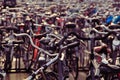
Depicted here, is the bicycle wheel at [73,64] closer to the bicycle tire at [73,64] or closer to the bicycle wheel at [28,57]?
the bicycle tire at [73,64]

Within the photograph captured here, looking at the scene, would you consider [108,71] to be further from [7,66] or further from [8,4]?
[8,4]

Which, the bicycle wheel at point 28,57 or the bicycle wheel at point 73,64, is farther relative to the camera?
the bicycle wheel at point 28,57

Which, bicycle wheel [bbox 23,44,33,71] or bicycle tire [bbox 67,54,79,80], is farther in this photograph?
bicycle wheel [bbox 23,44,33,71]

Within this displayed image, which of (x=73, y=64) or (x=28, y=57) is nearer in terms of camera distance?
(x=73, y=64)

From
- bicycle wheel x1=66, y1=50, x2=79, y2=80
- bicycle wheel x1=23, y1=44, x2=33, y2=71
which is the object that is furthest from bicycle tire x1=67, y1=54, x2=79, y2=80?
bicycle wheel x1=23, y1=44, x2=33, y2=71

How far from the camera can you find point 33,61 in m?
8.07

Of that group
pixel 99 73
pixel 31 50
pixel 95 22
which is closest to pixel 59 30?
pixel 95 22

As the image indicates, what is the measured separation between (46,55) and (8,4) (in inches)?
503

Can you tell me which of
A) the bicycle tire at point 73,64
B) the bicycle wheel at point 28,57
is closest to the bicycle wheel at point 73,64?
the bicycle tire at point 73,64

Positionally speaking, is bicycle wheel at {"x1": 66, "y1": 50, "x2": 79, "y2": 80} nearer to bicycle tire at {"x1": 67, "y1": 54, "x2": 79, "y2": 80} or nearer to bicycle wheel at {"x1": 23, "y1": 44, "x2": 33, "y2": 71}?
bicycle tire at {"x1": 67, "y1": 54, "x2": 79, "y2": 80}

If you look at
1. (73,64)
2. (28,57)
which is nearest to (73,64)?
(73,64)

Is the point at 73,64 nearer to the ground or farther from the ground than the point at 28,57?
farther from the ground

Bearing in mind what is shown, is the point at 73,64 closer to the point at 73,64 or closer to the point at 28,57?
the point at 73,64

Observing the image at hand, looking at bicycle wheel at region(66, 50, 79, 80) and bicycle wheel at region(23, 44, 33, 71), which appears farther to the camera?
bicycle wheel at region(23, 44, 33, 71)
